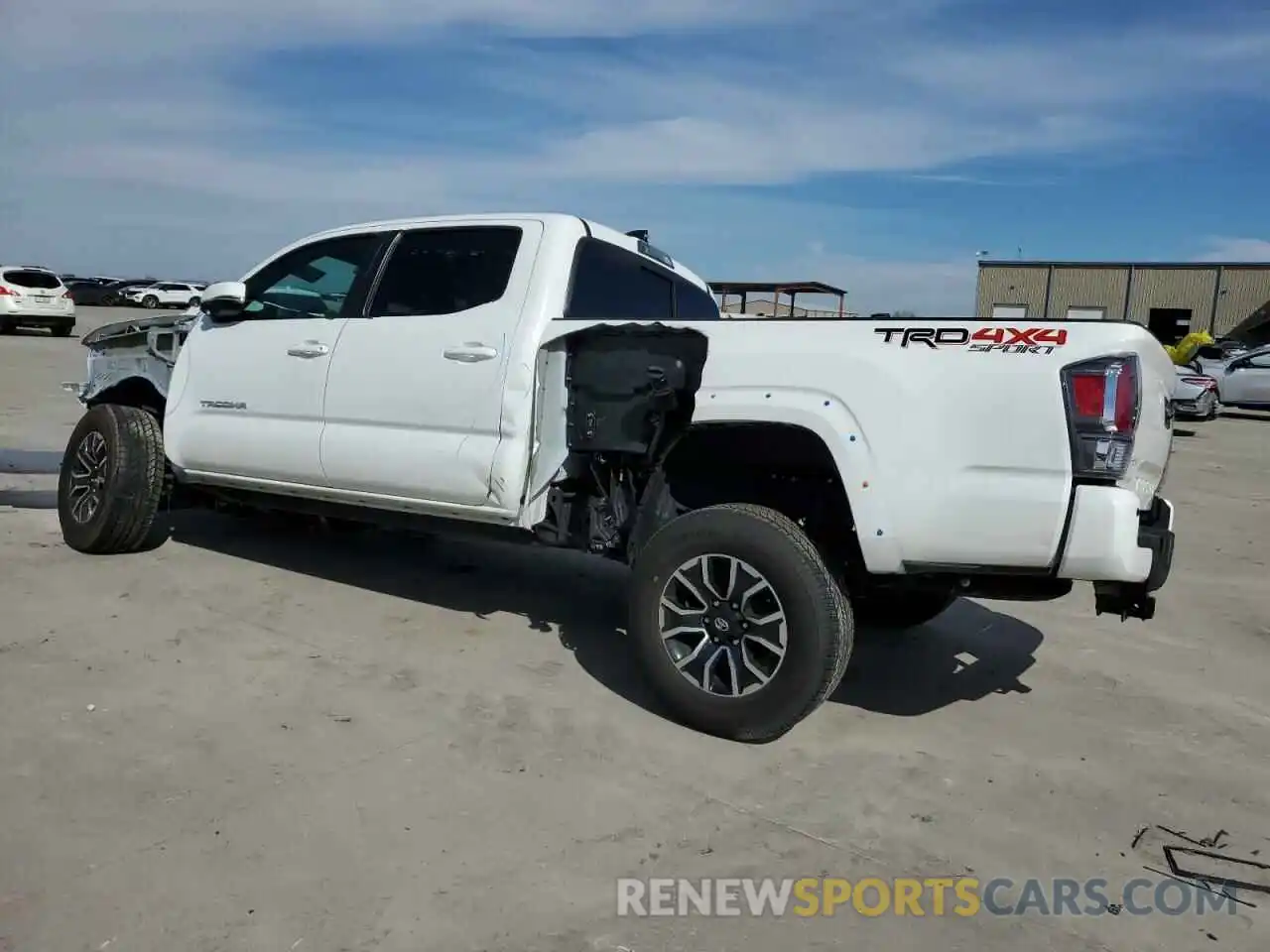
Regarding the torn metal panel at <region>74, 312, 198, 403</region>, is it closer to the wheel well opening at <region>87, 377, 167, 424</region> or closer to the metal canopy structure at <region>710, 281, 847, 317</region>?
the wheel well opening at <region>87, 377, 167, 424</region>

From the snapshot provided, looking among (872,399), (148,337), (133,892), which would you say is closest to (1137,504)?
(872,399)

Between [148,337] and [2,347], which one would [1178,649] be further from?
[2,347]

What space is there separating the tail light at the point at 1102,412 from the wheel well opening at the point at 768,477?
86 cm

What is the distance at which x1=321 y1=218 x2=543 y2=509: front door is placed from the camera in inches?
171

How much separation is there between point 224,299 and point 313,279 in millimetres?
459

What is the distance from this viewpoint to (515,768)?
11.3 feet

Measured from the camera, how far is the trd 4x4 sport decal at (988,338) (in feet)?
10.4

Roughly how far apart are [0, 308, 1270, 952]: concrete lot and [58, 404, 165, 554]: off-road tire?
152 millimetres

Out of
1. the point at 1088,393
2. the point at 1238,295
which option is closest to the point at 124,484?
the point at 1088,393

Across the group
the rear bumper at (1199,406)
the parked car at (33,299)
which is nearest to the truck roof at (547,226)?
the rear bumper at (1199,406)

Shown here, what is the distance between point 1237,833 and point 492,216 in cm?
377

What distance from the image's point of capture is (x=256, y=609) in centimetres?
500

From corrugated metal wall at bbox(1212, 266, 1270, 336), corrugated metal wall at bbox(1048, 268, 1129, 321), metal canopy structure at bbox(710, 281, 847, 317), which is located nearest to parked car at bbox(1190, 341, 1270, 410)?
metal canopy structure at bbox(710, 281, 847, 317)

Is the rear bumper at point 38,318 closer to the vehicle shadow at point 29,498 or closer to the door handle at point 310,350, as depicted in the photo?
the vehicle shadow at point 29,498
